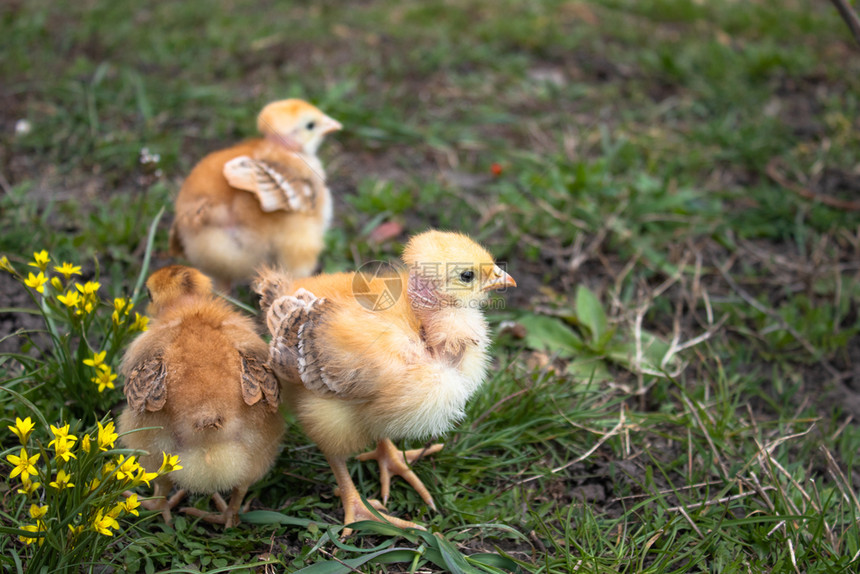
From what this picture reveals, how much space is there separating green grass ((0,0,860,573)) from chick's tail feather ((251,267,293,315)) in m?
0.62

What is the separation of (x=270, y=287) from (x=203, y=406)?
609mm

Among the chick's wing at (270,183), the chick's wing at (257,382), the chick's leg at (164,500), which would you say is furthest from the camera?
the chick's wing at (270,183)

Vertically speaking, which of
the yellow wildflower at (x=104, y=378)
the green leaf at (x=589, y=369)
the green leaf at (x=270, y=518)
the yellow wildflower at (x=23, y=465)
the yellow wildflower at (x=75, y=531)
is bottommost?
the green leaf at (x=589, y=369)

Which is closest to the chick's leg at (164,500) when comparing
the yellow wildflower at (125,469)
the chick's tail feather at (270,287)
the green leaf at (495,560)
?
the yellow wildflower at (125,469)

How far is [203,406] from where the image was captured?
243cm

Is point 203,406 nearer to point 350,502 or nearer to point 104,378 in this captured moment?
point 104,378

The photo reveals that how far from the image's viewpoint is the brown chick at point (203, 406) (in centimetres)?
245

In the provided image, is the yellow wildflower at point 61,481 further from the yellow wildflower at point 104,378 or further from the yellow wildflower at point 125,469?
the yellow wildflower at point 104,378

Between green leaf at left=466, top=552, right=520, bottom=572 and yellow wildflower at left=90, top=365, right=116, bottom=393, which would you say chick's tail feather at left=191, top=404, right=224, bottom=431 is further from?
green leaf at left=466, top=552, right=520, bottom=572

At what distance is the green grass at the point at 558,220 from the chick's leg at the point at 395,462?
0.06m

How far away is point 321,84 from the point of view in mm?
5773

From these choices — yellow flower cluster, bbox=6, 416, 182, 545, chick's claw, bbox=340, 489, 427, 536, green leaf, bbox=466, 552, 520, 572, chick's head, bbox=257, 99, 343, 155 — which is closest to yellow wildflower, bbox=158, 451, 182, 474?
yellow flower cluster, bbox=6, 416, 182, 545

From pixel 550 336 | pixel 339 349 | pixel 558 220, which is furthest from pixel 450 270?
pixel 558 220

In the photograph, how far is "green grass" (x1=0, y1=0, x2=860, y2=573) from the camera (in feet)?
9.27
